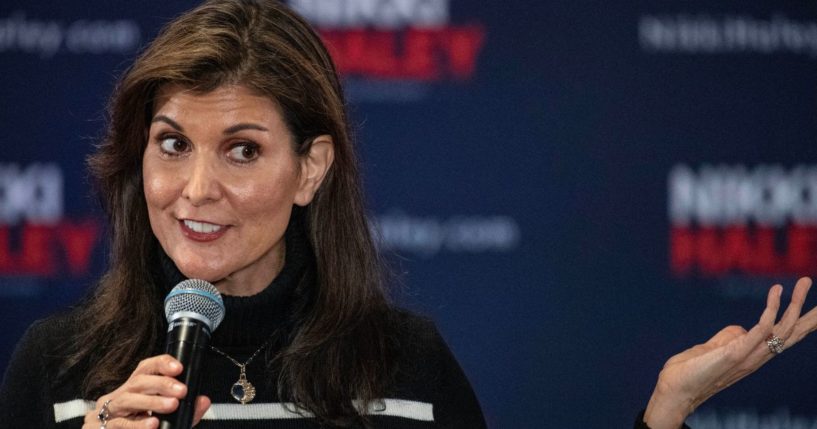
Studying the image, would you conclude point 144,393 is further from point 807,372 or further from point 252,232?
point 807,372

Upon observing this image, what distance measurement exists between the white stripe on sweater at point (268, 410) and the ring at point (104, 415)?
374 millimetres

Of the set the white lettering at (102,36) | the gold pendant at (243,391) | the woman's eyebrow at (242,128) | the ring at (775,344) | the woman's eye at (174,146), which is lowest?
the gold pendant at (243,391)

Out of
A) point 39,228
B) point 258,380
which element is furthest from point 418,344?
point 39,228

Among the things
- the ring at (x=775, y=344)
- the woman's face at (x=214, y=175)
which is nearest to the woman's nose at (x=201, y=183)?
the woman's face at (x=214, y=175)

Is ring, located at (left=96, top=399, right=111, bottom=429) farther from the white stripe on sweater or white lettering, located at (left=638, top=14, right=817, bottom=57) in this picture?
white lettering, located at (left=638, top=14, right=817, bottom=57)

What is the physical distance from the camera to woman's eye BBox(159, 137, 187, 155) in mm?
1875

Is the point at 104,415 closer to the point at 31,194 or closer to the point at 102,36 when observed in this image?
the point at 31,194

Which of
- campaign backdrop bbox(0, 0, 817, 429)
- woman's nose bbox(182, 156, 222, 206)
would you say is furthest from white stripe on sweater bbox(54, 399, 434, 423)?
campaign backdrop bbox(0, 0, 817, 429)

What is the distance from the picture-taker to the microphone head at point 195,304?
57.0 inches

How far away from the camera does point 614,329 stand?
10.9 feet

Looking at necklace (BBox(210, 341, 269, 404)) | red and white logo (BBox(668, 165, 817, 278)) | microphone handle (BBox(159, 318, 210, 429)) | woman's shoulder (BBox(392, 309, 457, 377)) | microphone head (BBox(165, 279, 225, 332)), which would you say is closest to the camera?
microphone handle (BBox(159, 318, 210, 429))

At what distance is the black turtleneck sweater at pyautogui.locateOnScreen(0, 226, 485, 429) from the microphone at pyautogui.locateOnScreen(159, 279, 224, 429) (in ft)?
1.19

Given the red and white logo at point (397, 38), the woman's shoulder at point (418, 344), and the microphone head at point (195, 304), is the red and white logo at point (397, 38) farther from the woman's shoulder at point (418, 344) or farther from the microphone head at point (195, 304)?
the microphone head at point (195, 304)

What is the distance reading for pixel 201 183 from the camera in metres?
1.82
